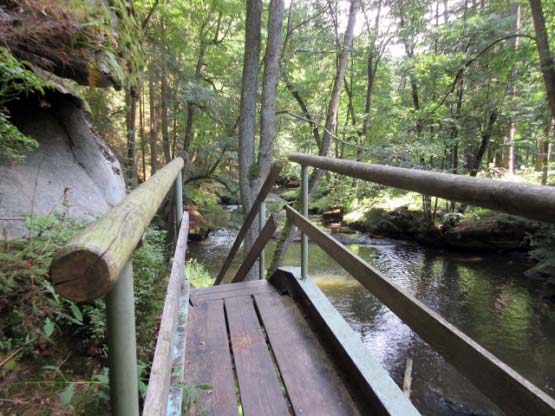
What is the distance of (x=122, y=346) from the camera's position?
61 cm

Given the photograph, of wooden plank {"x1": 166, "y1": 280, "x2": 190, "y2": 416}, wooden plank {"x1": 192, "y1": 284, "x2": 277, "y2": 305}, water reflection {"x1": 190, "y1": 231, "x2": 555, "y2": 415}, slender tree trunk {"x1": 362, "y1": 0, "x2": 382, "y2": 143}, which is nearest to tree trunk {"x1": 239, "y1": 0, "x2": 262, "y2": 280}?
water reflection {"x1": 190, "y1": 231, "x2": 555, "y2": 415}

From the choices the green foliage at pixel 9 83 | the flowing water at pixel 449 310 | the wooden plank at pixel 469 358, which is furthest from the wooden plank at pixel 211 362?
the flowing water at pixel 449 310

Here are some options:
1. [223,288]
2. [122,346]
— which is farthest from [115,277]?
[223,288]

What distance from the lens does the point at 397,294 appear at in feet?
3.98

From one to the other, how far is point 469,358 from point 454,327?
0.30 feet

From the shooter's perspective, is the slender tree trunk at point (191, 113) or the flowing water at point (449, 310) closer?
the flowing water at point (449, 310)

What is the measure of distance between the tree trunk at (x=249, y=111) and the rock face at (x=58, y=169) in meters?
2.25

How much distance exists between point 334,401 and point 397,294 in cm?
80

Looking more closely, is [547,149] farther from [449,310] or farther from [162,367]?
[162,367]

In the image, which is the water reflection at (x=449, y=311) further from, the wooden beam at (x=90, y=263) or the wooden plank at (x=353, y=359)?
the wooden beam at (x=90, y=263)

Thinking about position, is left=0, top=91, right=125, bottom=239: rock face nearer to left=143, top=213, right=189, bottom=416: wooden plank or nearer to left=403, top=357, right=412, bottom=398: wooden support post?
left=143, top=213, right=189, bottom=416: wooden plank

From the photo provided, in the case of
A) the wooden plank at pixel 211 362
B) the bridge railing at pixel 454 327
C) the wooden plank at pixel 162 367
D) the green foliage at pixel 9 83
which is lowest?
the wooden plank at pixel 211 362

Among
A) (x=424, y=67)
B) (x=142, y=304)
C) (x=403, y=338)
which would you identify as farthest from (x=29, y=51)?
(x=424, y=67)

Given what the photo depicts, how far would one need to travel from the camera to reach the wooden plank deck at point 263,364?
1698 millimetres
